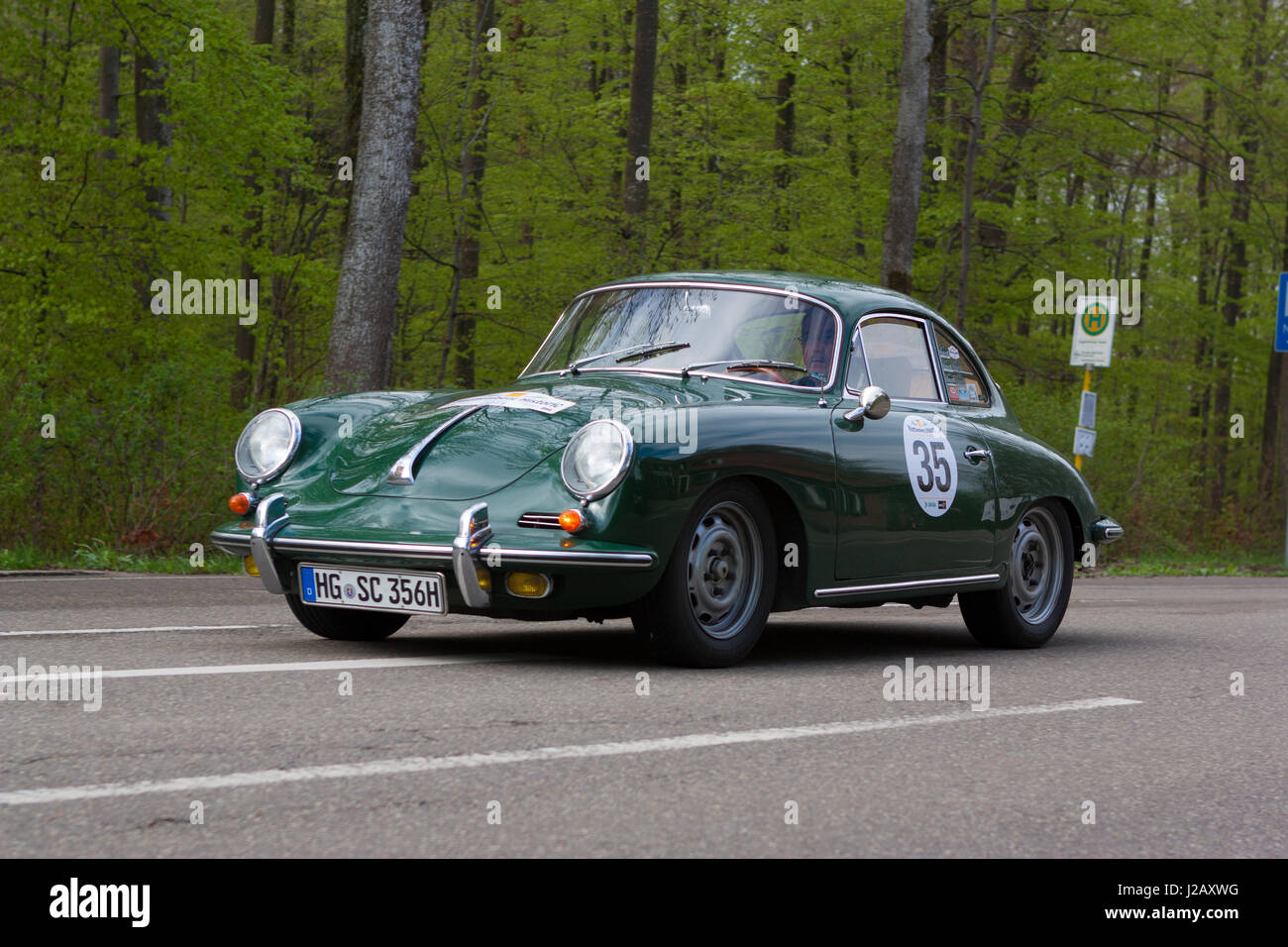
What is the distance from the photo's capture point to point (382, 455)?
625 cm

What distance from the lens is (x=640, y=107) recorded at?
76.4 ft

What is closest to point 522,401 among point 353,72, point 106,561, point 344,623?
point 344,623

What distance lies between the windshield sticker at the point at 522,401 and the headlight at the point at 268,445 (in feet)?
2.40

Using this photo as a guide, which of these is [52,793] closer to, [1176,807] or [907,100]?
[1176,807]

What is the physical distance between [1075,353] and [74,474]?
475 inches

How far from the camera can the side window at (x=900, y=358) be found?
7.29 meters

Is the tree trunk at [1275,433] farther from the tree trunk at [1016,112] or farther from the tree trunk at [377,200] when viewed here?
the tree trunk at [377,200]

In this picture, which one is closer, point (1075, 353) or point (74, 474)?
point (74, 474)

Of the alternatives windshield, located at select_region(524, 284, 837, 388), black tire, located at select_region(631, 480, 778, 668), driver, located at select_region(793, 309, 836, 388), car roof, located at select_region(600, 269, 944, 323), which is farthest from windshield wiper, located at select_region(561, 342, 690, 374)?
black tire, located at select_region(631, 480, 778, 668)

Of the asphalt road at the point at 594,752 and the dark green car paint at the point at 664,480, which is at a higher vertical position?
the dark green car paint at the point at 664,480

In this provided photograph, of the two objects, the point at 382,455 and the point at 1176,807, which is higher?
the point at 382,455

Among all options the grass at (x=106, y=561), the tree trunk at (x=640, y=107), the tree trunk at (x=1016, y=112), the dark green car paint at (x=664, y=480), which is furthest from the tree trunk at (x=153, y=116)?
the tree trunk at (x=1016, y=112)

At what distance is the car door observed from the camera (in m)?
6.67
